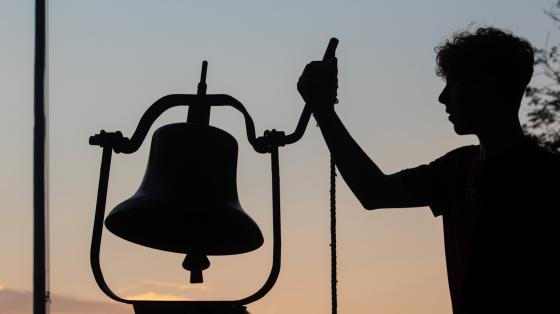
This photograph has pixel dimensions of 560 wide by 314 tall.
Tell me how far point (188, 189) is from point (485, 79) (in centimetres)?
123

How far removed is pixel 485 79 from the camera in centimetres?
404

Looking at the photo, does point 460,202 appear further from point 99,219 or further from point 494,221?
point 99,219

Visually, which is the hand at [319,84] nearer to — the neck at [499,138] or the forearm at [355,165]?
the forearm at [355,165]

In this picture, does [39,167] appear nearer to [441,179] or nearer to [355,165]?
[355,165]

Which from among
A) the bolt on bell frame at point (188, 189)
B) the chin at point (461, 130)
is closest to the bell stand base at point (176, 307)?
the bolt on bell frame at point (188, 189)

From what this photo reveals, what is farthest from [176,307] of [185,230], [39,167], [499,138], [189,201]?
[39,167]

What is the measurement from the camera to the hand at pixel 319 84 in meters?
4.01

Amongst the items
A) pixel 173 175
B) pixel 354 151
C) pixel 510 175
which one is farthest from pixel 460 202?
pixel 173 175

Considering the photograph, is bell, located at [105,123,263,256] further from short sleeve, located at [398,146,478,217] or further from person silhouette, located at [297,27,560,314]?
short sleeve, located at [398,146,478,217]

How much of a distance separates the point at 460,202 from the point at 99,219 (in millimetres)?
1300

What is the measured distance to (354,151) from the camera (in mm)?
4250

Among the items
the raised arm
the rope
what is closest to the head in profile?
the raised arm

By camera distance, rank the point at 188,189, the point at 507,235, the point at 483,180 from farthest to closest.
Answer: the point at 188,189, the point at 483,180, the point at 507,235

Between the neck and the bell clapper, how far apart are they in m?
1.15
